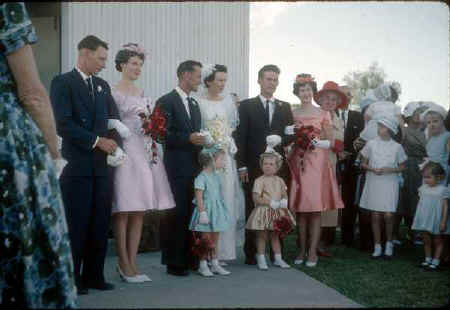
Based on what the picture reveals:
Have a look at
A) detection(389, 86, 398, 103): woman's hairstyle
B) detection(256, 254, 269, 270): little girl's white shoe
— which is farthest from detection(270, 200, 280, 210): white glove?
detection(389, 86, 398, 103): woman's hairstyle

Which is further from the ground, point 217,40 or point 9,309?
point 217,40

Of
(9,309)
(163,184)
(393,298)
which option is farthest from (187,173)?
(9,309)

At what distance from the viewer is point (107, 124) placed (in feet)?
16.9

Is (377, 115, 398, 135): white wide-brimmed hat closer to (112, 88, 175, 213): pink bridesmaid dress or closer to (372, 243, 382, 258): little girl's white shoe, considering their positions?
(372, 243, 382, 258): little girl's white shoe

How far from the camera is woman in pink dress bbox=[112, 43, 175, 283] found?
5363mm

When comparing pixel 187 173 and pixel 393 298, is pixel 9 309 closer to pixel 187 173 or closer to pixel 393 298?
pixel 187 173

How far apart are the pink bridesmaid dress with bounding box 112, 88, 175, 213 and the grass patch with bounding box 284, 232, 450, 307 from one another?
206 cm

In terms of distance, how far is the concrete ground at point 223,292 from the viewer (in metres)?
4.51

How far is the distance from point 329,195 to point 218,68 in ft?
6.98

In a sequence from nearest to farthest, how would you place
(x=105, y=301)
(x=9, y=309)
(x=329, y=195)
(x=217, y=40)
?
(x=9, y=309) → (x=105, y=301) → (x=329, y=195) → (x=217, y=40)

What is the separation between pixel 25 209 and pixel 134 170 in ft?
6.97

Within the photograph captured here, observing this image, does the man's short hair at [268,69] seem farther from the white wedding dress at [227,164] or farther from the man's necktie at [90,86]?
the man's necktie at [90,86]

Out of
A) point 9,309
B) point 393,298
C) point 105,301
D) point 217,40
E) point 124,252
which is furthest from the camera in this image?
point 217,40

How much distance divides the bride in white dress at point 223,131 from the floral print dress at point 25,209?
9.91 feet
